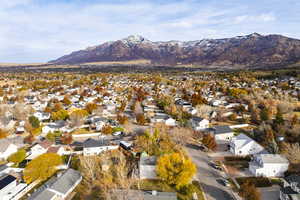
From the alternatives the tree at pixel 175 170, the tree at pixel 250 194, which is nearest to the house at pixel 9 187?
the tree at pixel 175 170

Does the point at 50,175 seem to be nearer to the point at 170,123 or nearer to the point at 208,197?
the point at 208,197

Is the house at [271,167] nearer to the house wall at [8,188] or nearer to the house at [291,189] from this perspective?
the house at [291,189]

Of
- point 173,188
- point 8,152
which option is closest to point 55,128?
point 8,152

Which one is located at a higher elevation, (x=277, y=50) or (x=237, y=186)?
(x=277, y=50)

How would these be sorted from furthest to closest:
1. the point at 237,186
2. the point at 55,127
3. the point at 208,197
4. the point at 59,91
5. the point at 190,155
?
1. the point at 59,91
2. the point at 55,127
3. the point at 190,155
4. the point at 237,186
5. the point at 208,197

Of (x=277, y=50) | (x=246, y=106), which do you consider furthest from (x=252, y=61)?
(x=246, y=106)
